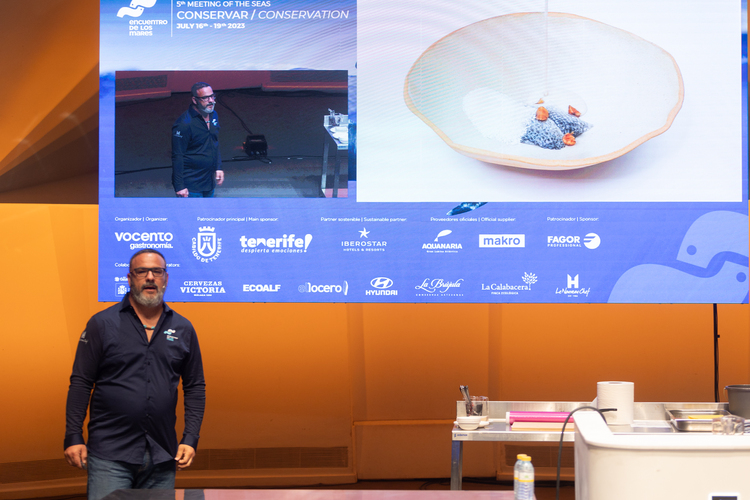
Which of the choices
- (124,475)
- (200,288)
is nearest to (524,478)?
(124,475)

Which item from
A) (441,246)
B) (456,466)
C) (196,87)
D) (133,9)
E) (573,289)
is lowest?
(456,466)

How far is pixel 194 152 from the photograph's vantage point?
112 inches

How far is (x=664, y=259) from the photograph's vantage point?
269 centimetres

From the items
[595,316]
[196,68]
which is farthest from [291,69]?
[595,316]

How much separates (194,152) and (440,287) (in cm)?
121

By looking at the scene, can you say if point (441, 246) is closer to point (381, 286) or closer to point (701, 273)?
point (381, 286)

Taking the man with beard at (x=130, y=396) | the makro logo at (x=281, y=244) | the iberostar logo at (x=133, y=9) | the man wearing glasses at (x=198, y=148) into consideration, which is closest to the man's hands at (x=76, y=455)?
the man with beard at (x=130, y=396)

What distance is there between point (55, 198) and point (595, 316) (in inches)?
126

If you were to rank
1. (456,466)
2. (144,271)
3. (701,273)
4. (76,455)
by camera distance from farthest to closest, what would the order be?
1. (701,273)
2. (456,466)
3. (144,271)
4. (76,455)

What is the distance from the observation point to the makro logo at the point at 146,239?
2.76m

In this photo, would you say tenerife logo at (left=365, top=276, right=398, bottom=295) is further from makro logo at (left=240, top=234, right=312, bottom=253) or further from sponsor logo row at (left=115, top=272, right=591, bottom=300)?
makro logo at (left=240, top=234, right=312, bottom=253)

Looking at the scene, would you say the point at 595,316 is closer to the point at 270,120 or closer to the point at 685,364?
the point at 685,364

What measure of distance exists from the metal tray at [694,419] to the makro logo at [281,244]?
1.59 metres

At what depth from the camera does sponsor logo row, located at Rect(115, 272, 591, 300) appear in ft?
8.92
